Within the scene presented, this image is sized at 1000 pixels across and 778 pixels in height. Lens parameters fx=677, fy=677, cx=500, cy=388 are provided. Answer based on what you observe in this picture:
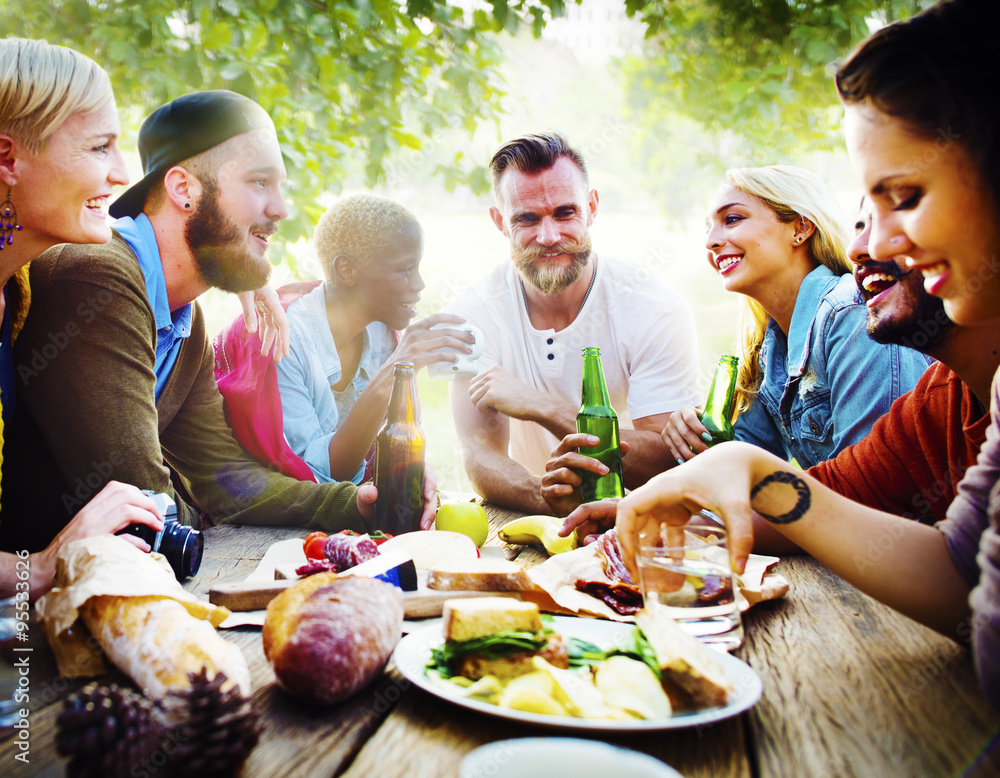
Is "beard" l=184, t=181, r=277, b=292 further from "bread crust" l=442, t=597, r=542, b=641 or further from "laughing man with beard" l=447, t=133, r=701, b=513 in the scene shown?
"bread crust" l=442, t=597, r=542, b=641

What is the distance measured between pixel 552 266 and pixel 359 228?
778 millimetres

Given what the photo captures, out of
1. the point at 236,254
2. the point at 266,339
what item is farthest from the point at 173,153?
the point at 266,339

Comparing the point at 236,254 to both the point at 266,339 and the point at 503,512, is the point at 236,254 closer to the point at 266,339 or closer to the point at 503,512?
the point at 266,339

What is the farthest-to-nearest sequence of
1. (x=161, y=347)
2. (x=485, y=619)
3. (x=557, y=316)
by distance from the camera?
(x=557, y=316)
(x=161, y=347)
(x=485, y=619)

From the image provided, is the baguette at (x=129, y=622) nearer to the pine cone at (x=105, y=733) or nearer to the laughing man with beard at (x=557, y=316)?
the pine cone at (x=105, y=733)

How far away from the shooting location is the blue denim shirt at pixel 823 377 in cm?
168

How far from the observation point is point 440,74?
296 cm

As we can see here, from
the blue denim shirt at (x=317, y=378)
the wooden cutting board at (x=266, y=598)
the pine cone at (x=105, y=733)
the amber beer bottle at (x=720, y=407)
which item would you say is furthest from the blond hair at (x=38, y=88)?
the amber beer bottle at (x=720, y=407)

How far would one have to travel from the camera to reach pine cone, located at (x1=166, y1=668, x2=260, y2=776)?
575 mm

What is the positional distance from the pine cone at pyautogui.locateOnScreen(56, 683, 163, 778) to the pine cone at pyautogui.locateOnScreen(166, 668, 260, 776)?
23 millimetres

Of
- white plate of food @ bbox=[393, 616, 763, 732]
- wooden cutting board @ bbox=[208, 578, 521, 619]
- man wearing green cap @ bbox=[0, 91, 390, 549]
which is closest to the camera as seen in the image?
white plate of food @ bbox=[393, 616, 763, 732]

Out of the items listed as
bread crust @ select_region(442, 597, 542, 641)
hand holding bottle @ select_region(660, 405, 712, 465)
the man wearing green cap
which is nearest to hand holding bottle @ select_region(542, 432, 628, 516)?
hand holding bottle @ select_region(660, 405, 712, 465)

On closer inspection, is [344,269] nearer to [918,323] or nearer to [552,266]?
[552,266]

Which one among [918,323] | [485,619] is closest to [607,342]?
[918,323]
